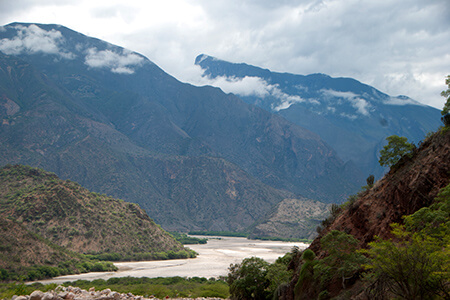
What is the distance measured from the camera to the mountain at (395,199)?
3162cm

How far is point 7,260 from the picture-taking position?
249 ft

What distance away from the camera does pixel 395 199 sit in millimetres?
Answer: 33875

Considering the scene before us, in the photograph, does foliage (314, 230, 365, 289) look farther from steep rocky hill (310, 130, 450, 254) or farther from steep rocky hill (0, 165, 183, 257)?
steep rocky hill (0, 165, 183, 257)

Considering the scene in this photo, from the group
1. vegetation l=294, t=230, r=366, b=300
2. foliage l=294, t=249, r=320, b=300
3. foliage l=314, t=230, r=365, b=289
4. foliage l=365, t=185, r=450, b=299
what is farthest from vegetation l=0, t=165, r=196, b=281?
foliage l=365, t=185, r=450, b=299

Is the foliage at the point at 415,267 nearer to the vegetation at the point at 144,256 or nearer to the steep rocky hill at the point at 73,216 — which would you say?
the vegetation at the point at 144,256

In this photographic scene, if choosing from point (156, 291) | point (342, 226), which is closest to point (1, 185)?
point (156, 291)

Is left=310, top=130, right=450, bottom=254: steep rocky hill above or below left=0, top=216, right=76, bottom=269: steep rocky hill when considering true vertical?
above

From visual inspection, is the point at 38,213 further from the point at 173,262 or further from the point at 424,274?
the point at 424,274

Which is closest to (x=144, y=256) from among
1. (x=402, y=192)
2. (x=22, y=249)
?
(x=22, y=249)

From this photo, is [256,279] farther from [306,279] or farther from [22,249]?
[22,249]

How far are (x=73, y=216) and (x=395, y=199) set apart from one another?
93.1m

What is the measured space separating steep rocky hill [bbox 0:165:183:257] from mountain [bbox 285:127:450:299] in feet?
267

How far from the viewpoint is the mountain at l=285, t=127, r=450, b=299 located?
3162 cm

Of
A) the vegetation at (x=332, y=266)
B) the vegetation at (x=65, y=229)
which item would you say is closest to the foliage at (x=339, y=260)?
the vegetation at (x=332, y=266)
